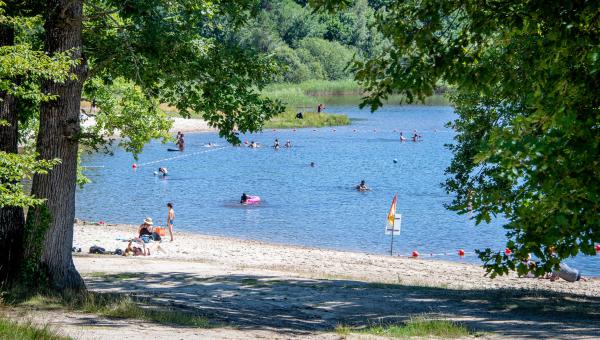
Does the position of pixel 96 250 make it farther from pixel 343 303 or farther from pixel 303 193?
pixel 303 193

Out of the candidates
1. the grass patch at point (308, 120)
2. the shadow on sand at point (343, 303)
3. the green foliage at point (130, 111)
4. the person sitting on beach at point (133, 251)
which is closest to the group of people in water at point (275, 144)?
the grass patch at point (308, 120)

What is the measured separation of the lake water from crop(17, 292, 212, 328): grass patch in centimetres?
2098

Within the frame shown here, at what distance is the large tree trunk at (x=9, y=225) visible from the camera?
48.5 ft

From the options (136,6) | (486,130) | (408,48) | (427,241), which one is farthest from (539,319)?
(427,241)

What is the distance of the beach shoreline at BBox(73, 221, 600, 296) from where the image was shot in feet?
82.4

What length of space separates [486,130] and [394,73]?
7.80 metres

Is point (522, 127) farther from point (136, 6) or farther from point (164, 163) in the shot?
point (164, 163)

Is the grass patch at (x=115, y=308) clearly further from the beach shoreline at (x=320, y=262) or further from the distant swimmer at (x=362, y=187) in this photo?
the distant swimmer at (x=362, y=187)

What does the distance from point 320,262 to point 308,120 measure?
201ft

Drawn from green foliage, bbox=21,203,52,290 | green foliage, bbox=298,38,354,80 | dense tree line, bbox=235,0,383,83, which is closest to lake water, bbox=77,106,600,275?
green foliage, bbox=21,203,52,290

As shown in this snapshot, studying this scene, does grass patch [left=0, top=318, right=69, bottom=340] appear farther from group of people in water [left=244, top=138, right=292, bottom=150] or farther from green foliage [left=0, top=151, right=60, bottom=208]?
group of people in water [left=244, top=138, right=292, bottom=150]

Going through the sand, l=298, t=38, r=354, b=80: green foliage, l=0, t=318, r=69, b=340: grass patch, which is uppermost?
l=298, t=38, r=354, b=80: green foliage

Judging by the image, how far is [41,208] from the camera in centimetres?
1452

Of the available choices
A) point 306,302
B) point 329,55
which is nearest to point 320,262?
point 306,302
